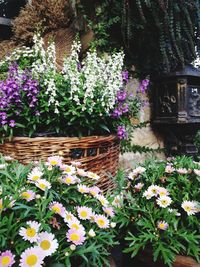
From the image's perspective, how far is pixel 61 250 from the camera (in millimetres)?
597

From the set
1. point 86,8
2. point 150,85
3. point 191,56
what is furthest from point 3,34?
point 191,56

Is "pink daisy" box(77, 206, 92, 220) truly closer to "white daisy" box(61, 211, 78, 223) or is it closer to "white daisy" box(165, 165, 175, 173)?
"white daisy" box(61, 211, 78, 223)

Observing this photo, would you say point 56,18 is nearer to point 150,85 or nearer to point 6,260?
point 150,85

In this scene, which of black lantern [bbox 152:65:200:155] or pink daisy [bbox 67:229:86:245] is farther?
black lantern [bbox 152:65:200:155]

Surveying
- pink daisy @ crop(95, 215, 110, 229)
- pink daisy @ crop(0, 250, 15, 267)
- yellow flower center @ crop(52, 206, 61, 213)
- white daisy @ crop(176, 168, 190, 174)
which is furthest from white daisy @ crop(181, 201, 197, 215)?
pink daisy @ crop(0, 250, 15, 267)

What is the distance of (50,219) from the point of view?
632 millimetres

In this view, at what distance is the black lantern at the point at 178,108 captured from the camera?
1.84 meters

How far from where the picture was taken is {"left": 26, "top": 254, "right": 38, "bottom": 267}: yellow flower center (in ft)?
1.71

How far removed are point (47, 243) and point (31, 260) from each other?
0.16ft

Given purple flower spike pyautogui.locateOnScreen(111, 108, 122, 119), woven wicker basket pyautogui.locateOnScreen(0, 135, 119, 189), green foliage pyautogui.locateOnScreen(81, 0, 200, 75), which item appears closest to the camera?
woven wicker basket pyautogui.locateOnScreen(0, 135, 119, 189)

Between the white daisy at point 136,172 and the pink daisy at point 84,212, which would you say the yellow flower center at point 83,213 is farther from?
the white daisy at point 136,172

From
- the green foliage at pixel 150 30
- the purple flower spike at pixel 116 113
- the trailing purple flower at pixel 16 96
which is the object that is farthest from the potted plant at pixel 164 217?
the green foliage at pixel 150 30

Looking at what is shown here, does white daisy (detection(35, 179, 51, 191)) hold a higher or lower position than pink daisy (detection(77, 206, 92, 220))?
higher

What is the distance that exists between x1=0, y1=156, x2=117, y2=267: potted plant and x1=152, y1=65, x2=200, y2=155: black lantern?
1199mm
